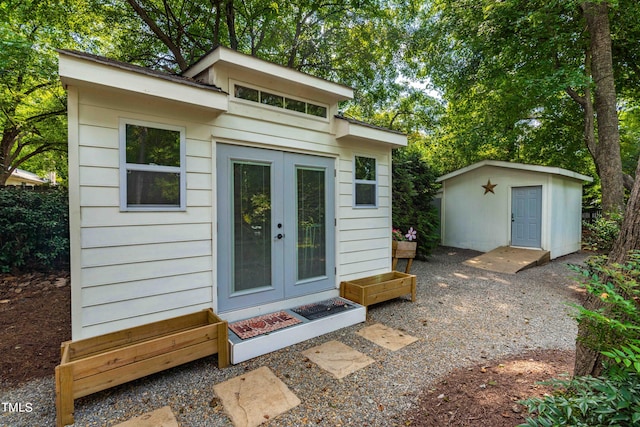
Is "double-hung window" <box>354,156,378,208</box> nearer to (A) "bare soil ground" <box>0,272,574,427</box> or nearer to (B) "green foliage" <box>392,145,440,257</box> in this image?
(A) "bare soil ground" <box>0,272,574,427</box>

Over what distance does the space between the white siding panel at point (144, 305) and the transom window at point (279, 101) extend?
2304mm

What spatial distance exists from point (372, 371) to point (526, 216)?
7630mm

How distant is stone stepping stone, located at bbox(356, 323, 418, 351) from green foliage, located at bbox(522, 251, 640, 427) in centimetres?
170

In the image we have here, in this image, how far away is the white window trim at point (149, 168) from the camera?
2625mm

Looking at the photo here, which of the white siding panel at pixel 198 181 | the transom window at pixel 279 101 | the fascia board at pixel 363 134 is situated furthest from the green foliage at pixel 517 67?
the white siding panel at pixel 198 181

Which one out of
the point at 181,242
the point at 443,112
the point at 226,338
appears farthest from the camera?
the point at 443,112

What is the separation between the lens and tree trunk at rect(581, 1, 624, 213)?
5942mm

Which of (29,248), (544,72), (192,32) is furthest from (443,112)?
(29,248)

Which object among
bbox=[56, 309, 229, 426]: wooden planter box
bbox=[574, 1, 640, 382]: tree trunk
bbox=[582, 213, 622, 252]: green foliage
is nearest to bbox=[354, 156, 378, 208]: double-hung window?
bbox=[56, 309, 229, 426]: wooden planter box

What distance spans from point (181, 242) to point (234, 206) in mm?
694

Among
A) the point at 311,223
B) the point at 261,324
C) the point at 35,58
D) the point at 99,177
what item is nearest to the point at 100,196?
A: the point at 99,177

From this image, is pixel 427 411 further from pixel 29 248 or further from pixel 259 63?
pixel 29 248

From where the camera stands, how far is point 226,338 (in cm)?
268

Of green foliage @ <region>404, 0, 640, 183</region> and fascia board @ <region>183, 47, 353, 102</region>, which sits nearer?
fascia board @ <region>183, 47, 353, 102</region>
